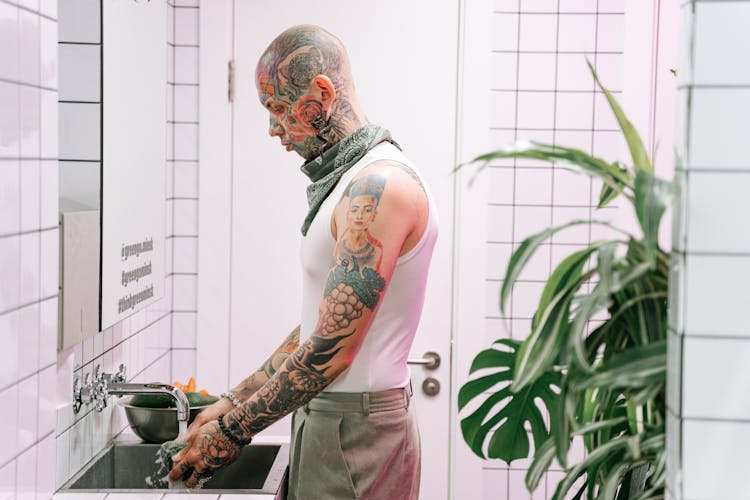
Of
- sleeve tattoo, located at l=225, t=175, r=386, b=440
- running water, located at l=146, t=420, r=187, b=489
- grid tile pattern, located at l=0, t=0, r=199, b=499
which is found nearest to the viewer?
grid tile pattern, located at l=0, t=0, r=199, b=499

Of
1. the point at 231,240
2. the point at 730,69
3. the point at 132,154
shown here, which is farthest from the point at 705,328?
the point at 231,240

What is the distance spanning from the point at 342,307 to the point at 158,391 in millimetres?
595

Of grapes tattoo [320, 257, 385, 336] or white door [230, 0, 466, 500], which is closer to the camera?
grapes tattoo [320, 257, 385, 336]

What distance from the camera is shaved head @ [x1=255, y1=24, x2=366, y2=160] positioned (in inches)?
67.7

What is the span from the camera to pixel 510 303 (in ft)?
8.74

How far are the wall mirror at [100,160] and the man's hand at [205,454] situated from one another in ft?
0.94

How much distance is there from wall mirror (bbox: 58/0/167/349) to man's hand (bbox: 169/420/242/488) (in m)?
0.29

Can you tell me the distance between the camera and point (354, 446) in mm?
1699

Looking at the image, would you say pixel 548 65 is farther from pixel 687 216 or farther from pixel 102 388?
pixel 687 216

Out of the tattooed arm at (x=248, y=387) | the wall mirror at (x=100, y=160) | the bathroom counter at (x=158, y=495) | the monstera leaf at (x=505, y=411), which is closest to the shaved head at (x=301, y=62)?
the wall mirror at (x=100, y=160)

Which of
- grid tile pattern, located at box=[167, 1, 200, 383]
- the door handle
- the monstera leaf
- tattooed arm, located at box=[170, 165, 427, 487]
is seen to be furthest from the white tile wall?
grid tile pattern, located at box=[167, 1, 200, 383]

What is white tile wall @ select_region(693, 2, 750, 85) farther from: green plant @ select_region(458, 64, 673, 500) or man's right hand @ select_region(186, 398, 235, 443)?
man's right hand @ select_region(186, 398, 235, 443)

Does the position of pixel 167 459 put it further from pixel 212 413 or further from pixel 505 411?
pixel 505 411

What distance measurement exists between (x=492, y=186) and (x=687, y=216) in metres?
1.80
